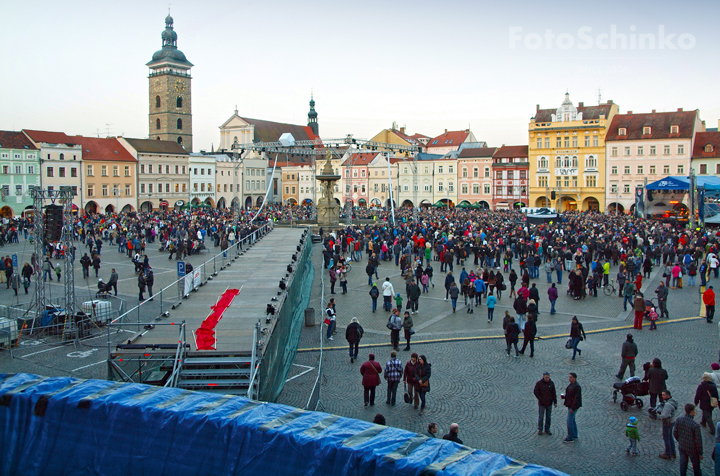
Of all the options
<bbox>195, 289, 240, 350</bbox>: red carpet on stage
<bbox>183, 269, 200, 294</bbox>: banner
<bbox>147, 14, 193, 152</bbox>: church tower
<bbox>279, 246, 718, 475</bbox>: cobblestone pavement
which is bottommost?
<bbox>279, 246, 718, 475</bbox>: cobblestone pavement

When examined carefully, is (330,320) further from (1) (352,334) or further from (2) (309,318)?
(1) (352,334)

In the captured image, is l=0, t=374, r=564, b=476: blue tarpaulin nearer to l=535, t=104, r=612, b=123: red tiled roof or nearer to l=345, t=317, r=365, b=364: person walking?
l=345, t=317, r=365, b=364: person walking

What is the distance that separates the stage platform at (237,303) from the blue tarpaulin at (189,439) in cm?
315

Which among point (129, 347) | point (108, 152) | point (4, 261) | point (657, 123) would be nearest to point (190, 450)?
point (129, 347)

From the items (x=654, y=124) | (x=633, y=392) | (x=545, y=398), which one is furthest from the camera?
(x=654, y=124)

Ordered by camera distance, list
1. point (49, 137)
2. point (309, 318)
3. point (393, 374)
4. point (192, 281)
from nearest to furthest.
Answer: point (393, 374) → point (192, 281) → point (309, 318) → point (49, 137)

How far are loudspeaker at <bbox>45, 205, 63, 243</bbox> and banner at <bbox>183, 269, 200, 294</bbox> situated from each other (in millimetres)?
5858

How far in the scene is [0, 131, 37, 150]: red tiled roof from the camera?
58.7 meters

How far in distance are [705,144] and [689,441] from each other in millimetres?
68066

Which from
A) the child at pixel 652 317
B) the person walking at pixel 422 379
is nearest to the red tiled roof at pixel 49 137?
the person walking at pixel 422 379

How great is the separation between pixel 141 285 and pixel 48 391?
46.6ft

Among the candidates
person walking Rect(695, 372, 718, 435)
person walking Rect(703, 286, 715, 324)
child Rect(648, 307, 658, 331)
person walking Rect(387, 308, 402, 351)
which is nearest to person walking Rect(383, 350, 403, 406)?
person walking Rect(387, 308, 402, 351)

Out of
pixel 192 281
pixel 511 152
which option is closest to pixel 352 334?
pixel 192 281

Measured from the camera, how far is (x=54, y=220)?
18.5 m
